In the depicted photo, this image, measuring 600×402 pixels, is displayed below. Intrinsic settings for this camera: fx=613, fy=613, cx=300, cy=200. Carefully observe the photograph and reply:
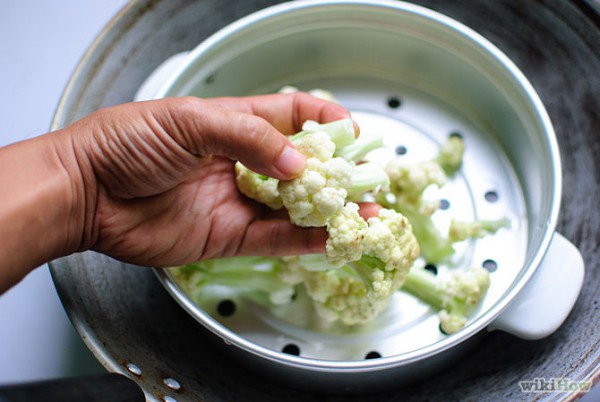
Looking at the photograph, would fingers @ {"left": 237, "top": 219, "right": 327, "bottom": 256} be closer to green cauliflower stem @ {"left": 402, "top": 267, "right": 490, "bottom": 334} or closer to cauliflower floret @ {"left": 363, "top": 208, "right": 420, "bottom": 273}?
cauliflower floret @ {"left": 363, "top": 208, "right": 420, "bottom": 273}

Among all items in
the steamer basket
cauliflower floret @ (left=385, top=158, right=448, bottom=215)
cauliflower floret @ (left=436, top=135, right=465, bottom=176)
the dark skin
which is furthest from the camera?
cauliflower floret @ (left=436, top=135, right=465, bottom=176)

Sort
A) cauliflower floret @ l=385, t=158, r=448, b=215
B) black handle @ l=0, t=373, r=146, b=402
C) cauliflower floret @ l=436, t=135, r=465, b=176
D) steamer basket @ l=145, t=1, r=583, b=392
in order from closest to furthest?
1. black handle @ l=0, t=373, r=146, b=402
2. steamer basket @ l=145, t=1, r=583, b=392
3. cauliflower floret @ l=385, t=158, r=448, b=215
4. cauliflower floret @ l=436, t=135, r=465, b=176

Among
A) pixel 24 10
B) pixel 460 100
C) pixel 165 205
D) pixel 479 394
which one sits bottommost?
pixel 479 394

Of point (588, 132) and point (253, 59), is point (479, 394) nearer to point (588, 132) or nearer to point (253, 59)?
point (588, 132)

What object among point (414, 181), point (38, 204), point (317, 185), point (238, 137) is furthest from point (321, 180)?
point (38, 204)

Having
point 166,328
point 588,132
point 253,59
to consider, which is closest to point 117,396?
point 166,328

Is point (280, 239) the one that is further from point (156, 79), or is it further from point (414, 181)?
point (156, 79)

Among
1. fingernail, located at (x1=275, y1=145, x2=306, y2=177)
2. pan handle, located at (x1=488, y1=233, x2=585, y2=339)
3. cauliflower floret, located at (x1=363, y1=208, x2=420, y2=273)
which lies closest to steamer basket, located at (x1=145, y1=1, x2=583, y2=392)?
pan handle, located at (x1=488, y1=233, x2=585, y2=339)
